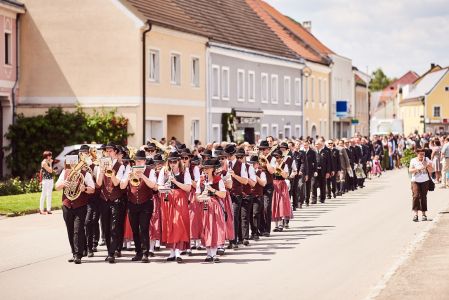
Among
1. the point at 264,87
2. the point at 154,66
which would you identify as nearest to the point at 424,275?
the point at 154,66

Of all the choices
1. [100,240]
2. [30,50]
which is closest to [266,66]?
[30,50]

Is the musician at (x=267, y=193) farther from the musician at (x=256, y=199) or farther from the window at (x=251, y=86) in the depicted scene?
the window at (x=251, y=86)

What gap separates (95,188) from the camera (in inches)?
699

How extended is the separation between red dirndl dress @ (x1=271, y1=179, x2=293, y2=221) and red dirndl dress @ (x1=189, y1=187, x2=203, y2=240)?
5.27m

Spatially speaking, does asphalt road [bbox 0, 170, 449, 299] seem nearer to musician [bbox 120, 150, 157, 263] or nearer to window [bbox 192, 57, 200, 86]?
musician [bbox 120, 150, 157, 263]

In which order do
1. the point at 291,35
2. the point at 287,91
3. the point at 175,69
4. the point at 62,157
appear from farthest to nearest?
Result: 1. the point at 291,35
2. the point at 287,91
3. the point at 175,69
4. the point at 62,157

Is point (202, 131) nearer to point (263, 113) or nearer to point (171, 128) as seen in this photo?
point (171, 128)

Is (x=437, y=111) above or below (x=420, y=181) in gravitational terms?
above

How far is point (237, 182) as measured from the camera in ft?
64.8

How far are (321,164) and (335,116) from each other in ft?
137

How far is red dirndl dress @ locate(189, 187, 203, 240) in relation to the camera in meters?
17.6

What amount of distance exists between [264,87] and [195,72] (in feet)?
35.2

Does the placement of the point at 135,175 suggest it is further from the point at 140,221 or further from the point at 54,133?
the point at 54,133

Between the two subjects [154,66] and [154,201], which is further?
[154,66]
